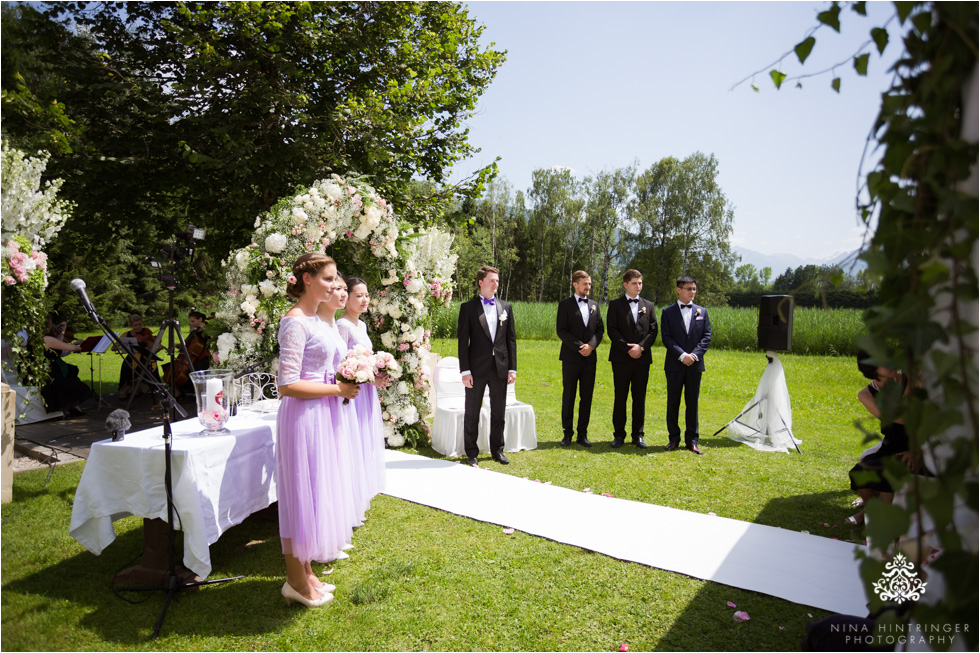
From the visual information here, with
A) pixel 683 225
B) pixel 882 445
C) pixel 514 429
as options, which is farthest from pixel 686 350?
pixel 683 225

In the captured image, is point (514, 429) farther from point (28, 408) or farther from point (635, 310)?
point (28, 408)

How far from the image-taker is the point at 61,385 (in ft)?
30.9

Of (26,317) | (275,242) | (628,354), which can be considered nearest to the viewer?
(26,317)

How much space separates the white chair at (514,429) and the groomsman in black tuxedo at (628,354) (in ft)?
3.70

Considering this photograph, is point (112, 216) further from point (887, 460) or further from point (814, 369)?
point (814, 369)

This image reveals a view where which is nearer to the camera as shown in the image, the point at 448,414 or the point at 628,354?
the point at 448,414

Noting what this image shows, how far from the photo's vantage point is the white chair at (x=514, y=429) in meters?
7.38

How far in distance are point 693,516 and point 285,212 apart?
5.40 meters

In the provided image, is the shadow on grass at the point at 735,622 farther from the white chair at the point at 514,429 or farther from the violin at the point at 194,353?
the violin at the point at 194,353

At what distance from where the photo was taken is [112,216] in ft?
33.1

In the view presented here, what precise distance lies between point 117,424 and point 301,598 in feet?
5.17

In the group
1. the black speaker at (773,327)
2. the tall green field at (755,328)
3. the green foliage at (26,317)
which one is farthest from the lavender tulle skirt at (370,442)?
the tall green field at (755,328)

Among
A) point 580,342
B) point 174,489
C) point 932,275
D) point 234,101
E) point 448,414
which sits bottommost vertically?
point 448,414

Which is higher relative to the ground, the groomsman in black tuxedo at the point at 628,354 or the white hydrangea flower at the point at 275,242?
the white hydrangea flower at the point at 275,242
